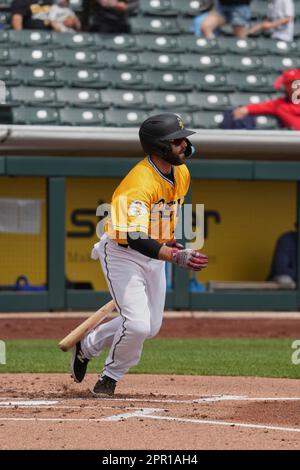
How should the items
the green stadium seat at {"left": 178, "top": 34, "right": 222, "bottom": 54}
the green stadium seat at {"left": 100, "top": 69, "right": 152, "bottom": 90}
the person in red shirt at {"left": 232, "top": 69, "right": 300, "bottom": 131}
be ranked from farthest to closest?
the green stadium seat at {"left": 178, "top": 34, "right": 222, "bottom": 54} → the green stadium seat at {"left": 100, "top": 69, "right": 152, "bottom": 90} → the person in red shirt at {"left": 232, "top": 69, "right": 300, "bottom": 131}

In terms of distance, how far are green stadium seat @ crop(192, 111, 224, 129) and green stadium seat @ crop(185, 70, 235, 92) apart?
0.70m

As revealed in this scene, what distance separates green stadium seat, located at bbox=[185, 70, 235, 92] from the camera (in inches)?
626

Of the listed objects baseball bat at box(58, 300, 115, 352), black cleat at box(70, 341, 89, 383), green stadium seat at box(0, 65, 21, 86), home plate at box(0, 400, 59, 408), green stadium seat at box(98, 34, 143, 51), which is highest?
green stadium seat at box(98, 34, 143, 51)

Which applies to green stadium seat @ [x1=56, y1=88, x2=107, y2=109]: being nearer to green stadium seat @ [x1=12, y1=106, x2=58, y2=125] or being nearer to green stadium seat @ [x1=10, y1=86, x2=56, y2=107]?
green stadium seat @ [x1=10, y1=86, x2=56, y2=107]

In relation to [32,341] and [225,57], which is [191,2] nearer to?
[225,57]

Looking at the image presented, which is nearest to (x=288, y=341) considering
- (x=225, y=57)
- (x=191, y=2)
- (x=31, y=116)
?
(x=31, y=116)

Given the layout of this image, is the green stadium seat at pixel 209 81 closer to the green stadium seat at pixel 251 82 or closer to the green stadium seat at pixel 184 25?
the green stadium seat at pixel 251 82

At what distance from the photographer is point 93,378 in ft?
27.3

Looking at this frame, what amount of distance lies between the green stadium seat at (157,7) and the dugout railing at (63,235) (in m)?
3.53

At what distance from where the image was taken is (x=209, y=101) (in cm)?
1560

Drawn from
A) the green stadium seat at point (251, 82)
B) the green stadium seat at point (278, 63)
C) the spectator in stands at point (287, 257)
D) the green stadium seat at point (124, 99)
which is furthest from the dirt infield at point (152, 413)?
the green stadium seat at point (278, 63)

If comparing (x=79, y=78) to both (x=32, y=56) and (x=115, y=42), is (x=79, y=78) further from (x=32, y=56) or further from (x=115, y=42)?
(x=115, y=42)

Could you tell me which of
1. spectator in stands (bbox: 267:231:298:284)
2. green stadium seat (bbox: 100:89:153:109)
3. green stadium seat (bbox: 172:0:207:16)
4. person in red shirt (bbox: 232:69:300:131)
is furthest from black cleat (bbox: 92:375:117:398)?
green stadium seat (bbox: 172:0:207:16)

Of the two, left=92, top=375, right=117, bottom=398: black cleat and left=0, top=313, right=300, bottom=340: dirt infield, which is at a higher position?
left=92, top=375, right=117, bottom=398: black cleat
